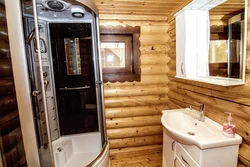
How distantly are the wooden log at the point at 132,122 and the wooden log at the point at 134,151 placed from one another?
396mm

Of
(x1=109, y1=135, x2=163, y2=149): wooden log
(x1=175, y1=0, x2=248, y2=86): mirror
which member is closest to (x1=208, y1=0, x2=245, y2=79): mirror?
(x1=175, y1=0, x2=248, y2=86): mirror

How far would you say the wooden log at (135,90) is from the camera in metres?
2.25

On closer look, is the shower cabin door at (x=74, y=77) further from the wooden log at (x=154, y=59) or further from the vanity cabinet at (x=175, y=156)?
the vanity cabinet at (x=175, y=156)

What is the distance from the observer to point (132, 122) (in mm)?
2330

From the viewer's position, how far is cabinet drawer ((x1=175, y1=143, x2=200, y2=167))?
1.21 metres

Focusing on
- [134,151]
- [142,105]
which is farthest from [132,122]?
[134,151]

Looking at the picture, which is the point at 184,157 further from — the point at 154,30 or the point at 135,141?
the point at 154,30

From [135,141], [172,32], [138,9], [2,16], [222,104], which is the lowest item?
[135,141]

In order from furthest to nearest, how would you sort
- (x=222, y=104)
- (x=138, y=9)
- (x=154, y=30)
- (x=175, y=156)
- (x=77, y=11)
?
(x=154, y=30) < (x=138, y=9) < (x=77, y=11) < (x=175, y=156) < (x=222, y=104)

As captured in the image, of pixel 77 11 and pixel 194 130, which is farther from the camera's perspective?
pixel 77 11

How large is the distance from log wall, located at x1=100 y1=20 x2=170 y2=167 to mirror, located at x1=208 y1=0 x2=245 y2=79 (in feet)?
2.98

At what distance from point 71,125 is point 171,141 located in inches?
57.1

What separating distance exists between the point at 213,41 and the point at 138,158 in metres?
1.94

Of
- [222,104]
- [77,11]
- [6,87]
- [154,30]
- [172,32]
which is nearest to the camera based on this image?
[6,87]
